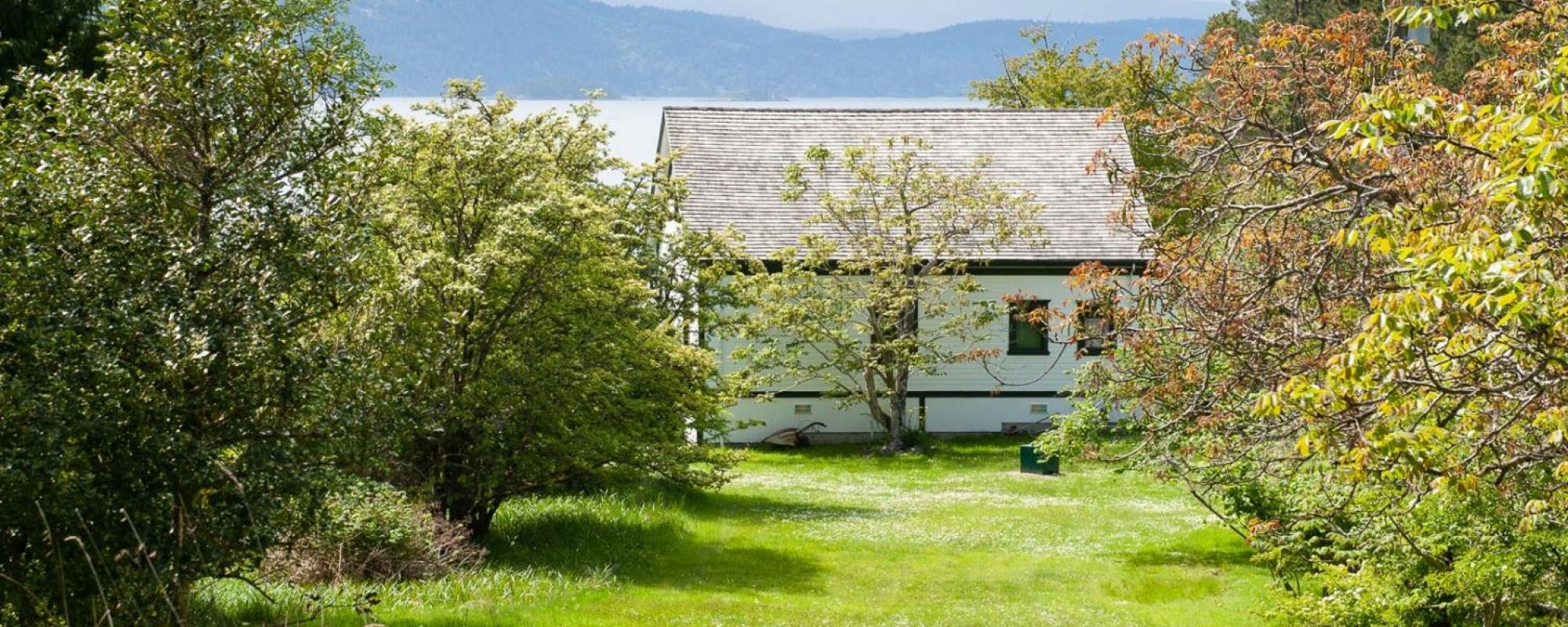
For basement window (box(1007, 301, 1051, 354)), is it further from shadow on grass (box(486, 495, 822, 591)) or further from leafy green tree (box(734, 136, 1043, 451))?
shadow on grass (box(486, 495, 822, 591))

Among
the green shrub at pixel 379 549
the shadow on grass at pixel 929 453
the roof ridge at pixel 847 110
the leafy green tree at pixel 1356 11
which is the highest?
the leafy green tree at pixel 1356 11

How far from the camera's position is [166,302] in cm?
836

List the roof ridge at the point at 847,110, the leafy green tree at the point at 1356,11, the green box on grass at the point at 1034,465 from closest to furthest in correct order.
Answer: the green box on grass at the point at 1034,465 < the roof ridge at the point at 847,110 < the leafy green tree at the point at 1356,11

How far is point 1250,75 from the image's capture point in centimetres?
1170

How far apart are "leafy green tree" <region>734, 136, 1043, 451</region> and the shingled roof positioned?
1.55 meters

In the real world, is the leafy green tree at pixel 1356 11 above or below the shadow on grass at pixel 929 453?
above

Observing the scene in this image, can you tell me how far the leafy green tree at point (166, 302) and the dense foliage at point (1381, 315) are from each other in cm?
552

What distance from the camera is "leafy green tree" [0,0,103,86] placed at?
17.1m

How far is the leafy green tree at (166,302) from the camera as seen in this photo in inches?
311

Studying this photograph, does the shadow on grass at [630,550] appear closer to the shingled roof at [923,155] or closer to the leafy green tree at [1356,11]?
the shingled roof at [923,155]

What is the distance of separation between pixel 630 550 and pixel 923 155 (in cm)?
1902

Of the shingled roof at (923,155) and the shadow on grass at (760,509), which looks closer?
the shadow on grass at (760,509)

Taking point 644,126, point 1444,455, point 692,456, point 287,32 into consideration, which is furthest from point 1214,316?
point 644,126

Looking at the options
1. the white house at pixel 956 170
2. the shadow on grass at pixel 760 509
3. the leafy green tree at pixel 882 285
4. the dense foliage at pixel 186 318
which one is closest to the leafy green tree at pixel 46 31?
the dense foliage at pixel 186 318
